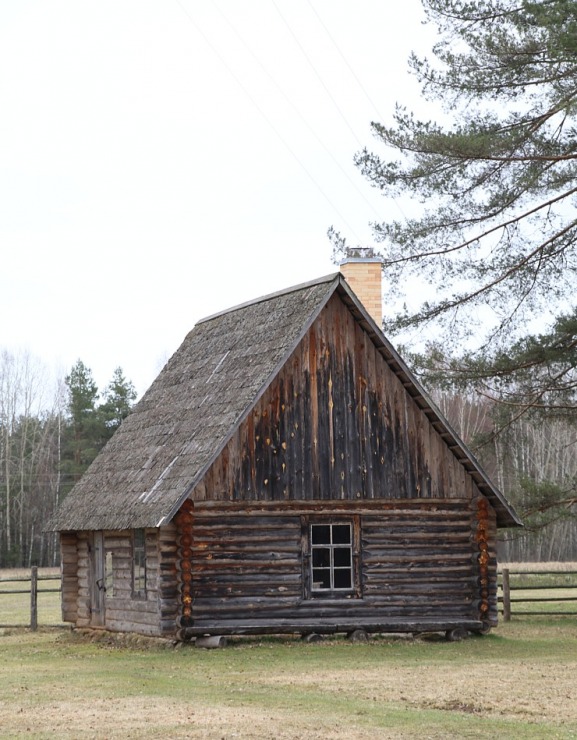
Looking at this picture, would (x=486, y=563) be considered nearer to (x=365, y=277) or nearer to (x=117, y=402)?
(x=365, y=277)

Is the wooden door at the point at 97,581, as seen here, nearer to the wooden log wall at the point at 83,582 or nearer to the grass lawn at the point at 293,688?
the wooden log wall at the point at 83,582

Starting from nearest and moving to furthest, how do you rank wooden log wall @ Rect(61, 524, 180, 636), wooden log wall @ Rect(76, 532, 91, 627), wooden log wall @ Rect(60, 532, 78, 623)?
wooden log wall @ Rect(61, 524, 180, 636) → wooden log wall @ Rect(76, 532, 91, 627) → wooden log wall @ Rect(60, 532, 78, 623)

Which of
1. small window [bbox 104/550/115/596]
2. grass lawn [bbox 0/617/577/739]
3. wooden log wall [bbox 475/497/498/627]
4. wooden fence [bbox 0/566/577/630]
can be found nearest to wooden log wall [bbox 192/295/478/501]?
wooden log wall [bbox 475/497/498/627]

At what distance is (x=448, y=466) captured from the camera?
952 inches

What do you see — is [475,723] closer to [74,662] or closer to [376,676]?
[376,676]

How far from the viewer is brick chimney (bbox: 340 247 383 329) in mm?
26864

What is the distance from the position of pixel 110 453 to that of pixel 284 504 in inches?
238

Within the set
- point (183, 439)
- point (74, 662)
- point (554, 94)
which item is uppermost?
point (554, 94)

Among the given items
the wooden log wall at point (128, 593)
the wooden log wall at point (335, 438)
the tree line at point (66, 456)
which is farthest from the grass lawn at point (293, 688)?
the tree line at point (66, 456)

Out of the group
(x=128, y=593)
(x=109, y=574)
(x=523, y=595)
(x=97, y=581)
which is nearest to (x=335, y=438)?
(x=128, y=593)

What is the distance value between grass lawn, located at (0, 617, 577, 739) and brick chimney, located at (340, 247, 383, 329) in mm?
6973

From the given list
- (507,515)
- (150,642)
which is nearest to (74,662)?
(150,642)

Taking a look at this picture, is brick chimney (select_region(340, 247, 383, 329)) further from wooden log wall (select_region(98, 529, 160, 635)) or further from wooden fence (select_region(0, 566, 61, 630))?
wooden fence (select_region(0, 566, 61, 630))

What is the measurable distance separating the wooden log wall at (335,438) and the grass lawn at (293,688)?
8.90 feet
